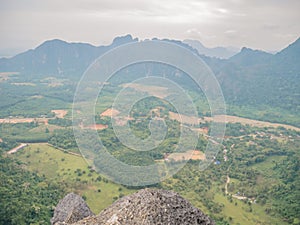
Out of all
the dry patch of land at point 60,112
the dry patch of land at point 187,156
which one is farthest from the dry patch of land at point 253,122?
the dry patch of land at point 60,112

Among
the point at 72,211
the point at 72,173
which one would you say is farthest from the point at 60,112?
the point at 72,211

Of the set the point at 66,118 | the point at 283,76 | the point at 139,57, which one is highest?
the point at 139,57

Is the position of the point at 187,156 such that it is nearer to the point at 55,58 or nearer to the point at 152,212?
the point at 152,212

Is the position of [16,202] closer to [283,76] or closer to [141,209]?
[141,209]

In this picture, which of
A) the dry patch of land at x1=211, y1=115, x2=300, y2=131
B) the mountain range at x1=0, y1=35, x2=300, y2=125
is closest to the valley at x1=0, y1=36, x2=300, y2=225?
the dry patch of land at x1=211, y1=115, x2=300, y2=131

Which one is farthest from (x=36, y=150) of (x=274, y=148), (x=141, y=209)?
(x=141, y=209)

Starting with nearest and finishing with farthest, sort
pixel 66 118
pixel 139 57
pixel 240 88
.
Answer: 1. pixel 139 57
2. pixel 66 118
3. pixel 240 88
